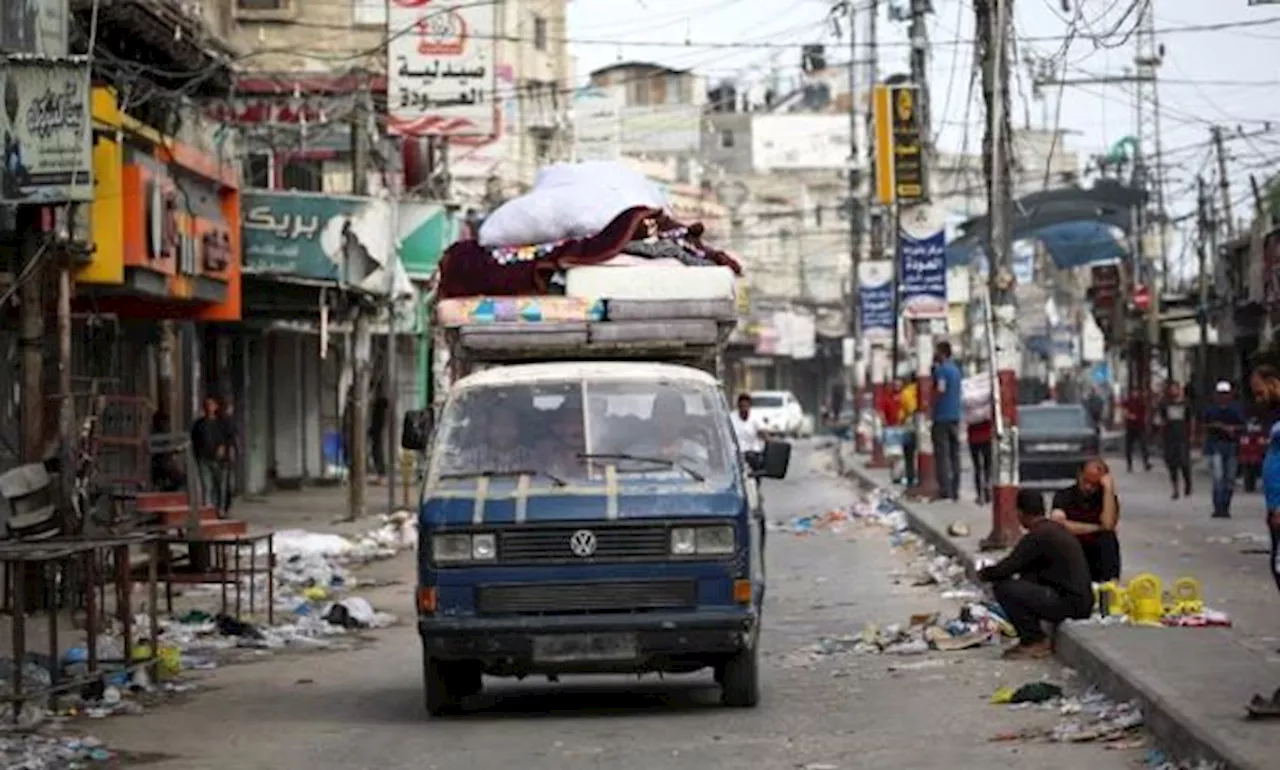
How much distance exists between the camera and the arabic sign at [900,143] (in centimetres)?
4191

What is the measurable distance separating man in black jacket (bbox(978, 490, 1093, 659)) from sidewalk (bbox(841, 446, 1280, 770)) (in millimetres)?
340

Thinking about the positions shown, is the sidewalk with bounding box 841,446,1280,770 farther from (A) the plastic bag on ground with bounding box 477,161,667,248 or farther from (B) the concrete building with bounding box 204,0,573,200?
(B) the concrete building with bounding box 204,0,573,200

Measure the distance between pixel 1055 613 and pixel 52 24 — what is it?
9.80 metres

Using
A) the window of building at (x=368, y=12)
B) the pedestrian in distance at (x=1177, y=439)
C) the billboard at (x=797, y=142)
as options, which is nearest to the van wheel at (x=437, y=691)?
the pedestrian in distance at (x=1177, y=439)

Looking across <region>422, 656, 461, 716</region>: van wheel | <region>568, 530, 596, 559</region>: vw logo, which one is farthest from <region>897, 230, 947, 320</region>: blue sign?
<region>568, 530, 596, 559</region>: vw logo

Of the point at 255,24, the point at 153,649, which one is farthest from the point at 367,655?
the point at 255,24

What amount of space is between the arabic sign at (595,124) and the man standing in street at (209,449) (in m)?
46.3

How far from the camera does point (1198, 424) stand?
2334 inches

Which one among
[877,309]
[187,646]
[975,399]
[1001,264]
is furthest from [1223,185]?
[187,646]

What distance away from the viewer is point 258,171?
49.9 meters

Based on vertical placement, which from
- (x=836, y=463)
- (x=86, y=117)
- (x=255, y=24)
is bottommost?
(x=836, y=463)

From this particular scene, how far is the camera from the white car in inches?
3541

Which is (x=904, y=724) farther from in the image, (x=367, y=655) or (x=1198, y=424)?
(x=1198, y=424)

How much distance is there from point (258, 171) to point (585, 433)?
34577 millimetres
